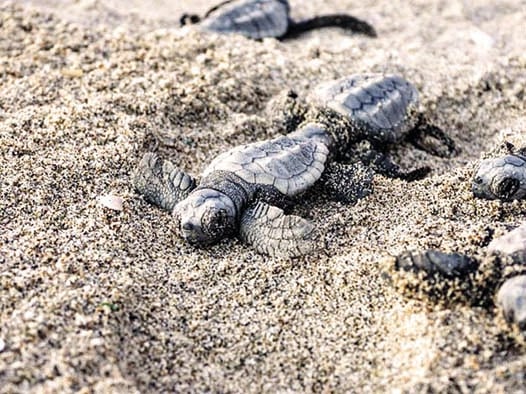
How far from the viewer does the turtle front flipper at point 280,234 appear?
102 inches

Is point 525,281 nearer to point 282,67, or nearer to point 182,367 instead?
point 182,367

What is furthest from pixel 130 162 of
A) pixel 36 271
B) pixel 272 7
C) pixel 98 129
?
pixel 272 7

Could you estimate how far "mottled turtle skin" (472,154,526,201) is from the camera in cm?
277

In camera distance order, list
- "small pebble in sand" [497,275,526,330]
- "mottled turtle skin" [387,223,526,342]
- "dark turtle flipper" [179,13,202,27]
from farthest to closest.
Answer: "dark turtle flipper" [179,13,202,27]
"mottled turtle skin" [387,223,526,342]
"small pebble in sand" [497,275,526,330]

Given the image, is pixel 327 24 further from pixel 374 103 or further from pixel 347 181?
pixel 347 181

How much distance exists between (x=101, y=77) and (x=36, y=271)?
67.7 inches

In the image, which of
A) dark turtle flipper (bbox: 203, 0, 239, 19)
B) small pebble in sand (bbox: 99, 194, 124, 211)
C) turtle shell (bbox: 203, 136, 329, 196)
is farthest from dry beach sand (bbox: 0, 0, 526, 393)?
dark turtle flipper (bbox: 203, 0, 239, 19)

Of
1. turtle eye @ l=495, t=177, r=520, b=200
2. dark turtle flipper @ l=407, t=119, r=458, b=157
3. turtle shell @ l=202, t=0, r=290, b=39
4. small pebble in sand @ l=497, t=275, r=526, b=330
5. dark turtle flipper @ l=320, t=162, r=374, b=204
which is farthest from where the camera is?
turtle shell @ l=202, t=0, r=290, b=39

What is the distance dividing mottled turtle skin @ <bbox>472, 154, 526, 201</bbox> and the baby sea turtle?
2.14 meters

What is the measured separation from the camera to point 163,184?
2.87 meters

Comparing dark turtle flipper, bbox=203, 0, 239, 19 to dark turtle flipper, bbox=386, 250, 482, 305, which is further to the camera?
dark turtle flipper, bbox=203, 0, 239, 19

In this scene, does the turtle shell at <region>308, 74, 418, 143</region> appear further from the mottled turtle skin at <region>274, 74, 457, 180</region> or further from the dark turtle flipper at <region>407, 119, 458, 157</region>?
the dark turtle flipper at <region>407, 119, 458, 157</region>

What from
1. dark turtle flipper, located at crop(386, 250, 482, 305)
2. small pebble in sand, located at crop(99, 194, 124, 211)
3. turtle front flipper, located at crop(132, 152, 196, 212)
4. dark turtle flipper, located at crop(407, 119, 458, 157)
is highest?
dark turtle flipper, located at crop(386, 250, 482, 305)

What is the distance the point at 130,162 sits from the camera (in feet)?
A: 10.2
